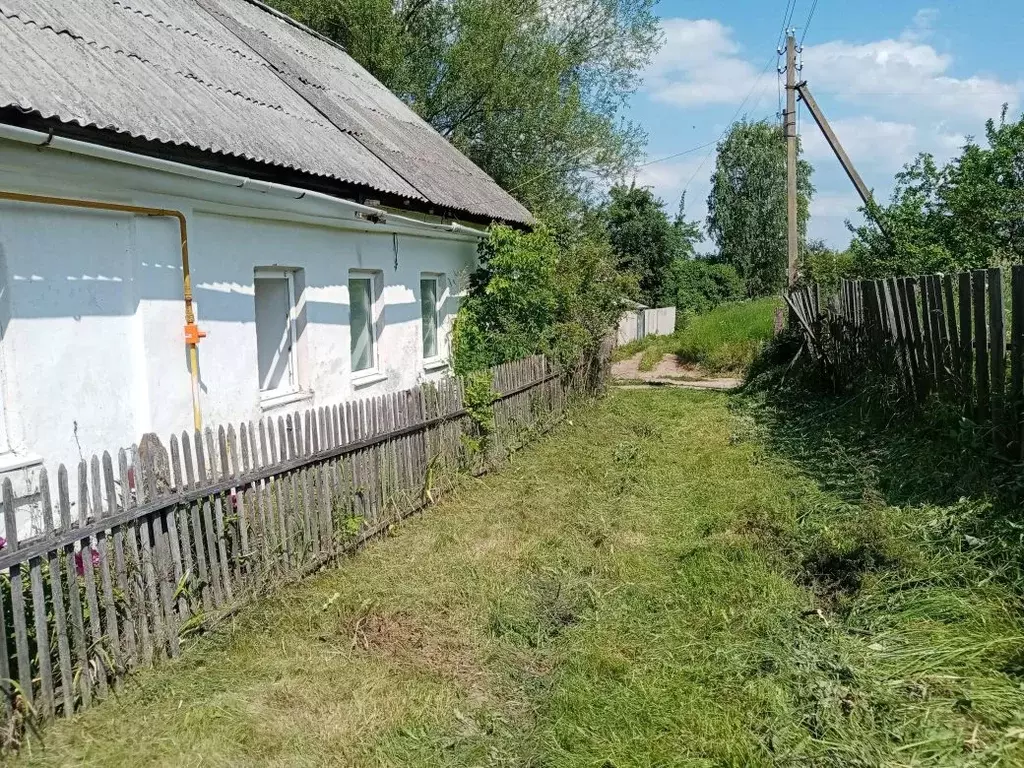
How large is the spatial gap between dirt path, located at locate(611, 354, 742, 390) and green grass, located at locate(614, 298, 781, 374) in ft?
0.76

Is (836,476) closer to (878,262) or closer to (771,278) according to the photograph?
(878,262)

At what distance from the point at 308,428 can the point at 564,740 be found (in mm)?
2630

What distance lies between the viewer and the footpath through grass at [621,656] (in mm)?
2803

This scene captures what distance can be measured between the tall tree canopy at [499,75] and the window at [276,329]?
40.9ft

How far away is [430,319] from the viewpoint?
31.7 feet

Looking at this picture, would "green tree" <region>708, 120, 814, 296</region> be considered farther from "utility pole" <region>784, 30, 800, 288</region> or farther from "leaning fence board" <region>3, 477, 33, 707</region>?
"leaning fence board" <region>3, 477, 33, 707</region>

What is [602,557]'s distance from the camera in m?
4.94

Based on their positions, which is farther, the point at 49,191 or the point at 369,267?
the point at 369,267

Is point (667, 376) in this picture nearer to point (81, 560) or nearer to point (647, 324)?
point (647, 324)

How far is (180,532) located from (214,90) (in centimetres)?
414

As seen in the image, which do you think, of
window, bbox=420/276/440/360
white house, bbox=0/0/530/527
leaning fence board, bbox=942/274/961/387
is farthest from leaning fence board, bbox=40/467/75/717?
window, bbox=420/276/440/360

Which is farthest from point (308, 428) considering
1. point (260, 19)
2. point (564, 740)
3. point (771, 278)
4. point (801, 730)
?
point (771, 278)

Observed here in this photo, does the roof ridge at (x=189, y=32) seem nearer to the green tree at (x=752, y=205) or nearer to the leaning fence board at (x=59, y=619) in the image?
the leaning fence board at (x=59, y=619)

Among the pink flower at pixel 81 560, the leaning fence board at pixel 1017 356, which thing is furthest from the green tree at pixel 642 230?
the pink flower at pixel 81 560
